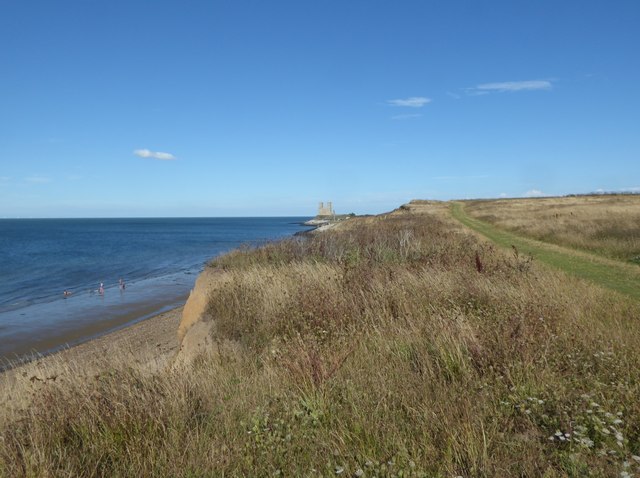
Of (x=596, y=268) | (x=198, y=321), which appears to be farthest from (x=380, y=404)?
(x=596, y=268)

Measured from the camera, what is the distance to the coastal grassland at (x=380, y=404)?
3246 mm

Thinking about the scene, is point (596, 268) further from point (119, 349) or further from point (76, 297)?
point (76, 297)

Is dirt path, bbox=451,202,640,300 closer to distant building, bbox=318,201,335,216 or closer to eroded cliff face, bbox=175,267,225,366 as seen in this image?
eroded cliff face, bbox=175,267,225,366

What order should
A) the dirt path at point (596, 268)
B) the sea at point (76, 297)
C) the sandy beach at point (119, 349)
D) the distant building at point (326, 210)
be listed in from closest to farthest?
the sandy beach at point (119, 349), the dirt path at point (596, 268), the sea at point (76, 297), the distant building at point (326, 210)

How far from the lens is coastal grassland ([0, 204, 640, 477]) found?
3.25 meters

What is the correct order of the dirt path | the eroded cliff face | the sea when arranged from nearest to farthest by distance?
the eroded cliff face → the dirt path → the sea

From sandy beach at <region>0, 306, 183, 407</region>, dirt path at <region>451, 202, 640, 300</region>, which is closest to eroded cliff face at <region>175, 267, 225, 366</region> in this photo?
sandy beach at <region>0, 306, 183, 407</region>

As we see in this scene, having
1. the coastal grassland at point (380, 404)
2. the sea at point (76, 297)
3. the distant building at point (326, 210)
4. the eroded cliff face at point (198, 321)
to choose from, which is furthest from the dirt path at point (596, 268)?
the distant building at point (326, 210)

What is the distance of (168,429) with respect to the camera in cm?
378

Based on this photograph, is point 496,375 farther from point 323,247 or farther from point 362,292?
point 323,247

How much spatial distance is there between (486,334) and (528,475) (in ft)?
8.43

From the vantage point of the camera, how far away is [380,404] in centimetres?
400

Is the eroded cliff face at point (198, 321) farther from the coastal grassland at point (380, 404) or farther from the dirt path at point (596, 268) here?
the dirt path at point (596, 268)

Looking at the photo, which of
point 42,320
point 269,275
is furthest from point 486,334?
point 42,320
